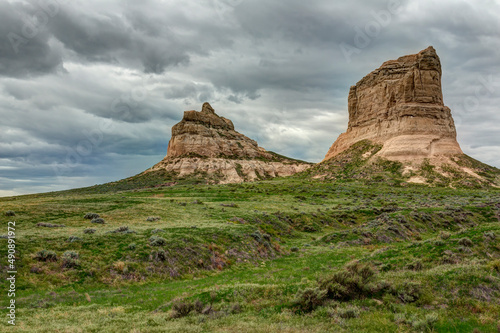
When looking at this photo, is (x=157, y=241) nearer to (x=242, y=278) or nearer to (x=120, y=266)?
(x=120, y=266)

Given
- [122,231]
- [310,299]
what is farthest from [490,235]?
[122,231]

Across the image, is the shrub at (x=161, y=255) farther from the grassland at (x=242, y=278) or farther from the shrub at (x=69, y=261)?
the shrub at (x=69, y=261)

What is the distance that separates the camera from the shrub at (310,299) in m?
11.4

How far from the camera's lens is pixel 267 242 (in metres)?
28.9

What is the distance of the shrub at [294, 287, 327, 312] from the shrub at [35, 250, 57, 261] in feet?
53.8

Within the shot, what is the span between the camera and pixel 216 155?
148 meters

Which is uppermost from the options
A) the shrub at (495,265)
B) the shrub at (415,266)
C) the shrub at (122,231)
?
the shrub at (122,231)

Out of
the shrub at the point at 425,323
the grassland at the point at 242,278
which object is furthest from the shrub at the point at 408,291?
the shrub at the point at 425,323

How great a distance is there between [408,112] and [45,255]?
118 metres

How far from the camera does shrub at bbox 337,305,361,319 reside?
33.8 ft

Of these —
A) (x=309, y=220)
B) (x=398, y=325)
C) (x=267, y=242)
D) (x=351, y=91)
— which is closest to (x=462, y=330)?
(x=398, y=325)

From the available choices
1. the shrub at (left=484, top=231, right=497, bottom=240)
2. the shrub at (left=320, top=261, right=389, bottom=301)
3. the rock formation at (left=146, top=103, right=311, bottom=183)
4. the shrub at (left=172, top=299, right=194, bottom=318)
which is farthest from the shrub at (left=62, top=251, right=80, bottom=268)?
the rock formation at (left=146, top=103, right=311, bottom=183)

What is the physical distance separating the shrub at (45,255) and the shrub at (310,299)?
16399mm

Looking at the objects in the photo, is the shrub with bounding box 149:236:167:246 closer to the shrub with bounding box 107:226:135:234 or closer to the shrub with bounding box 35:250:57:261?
the shrub with bounding box 107:226:135:234
